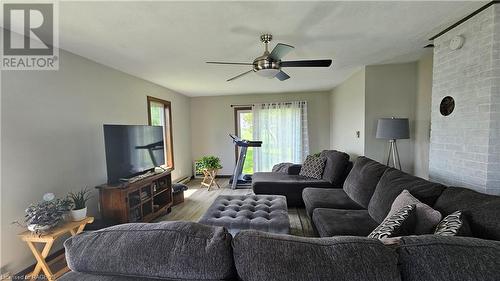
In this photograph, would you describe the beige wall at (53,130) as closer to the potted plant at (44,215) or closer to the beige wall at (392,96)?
the potted plant at (44,215)

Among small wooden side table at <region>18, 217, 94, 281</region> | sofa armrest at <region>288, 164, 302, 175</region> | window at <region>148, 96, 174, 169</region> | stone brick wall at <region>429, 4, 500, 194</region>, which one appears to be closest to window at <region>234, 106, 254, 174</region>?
window at <region>148, 96, 174, 169</region>

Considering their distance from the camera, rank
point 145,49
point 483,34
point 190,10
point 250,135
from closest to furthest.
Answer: point 190,10, point 483,34, point 145,49, point 250,135

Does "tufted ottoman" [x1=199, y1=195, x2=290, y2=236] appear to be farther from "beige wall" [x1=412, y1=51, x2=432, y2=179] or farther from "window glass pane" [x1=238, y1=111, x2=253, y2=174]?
"window glass pane" [x1=238, y1=111, x2=253, y2=174]

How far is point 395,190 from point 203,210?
8.98 ft

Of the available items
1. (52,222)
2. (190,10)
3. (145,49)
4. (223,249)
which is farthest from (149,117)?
(223,249)

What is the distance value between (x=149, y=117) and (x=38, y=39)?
2013 millimetres

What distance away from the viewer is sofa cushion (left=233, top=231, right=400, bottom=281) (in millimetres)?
677

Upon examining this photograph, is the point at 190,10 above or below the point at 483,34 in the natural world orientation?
above

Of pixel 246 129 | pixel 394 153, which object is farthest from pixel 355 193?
pixel 246 129

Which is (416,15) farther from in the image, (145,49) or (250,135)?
(250,135)

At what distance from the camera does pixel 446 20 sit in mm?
1980

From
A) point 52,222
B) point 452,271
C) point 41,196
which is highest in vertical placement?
point 452,271

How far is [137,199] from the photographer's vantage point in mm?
2926

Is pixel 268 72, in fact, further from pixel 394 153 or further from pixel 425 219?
pixel 394 153
